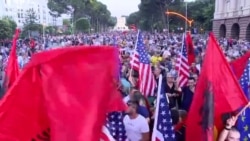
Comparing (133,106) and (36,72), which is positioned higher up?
(36,72)

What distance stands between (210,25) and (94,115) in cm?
6477

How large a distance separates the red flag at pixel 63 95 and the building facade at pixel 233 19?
4156cm

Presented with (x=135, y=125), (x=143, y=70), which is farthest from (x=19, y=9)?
(x=135, y=125)

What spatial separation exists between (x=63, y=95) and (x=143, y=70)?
542 cm

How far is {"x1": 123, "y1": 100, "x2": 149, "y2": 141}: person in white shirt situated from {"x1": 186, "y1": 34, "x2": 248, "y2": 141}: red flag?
615 mm

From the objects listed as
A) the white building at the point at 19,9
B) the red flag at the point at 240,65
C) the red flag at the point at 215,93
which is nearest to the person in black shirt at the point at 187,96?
the red flag at the point at 240,65

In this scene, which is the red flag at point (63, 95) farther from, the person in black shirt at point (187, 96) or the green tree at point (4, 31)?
the green tree at point (4, 31)

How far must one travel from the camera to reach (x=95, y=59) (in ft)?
9.37

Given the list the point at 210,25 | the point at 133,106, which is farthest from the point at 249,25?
the point at 133,106

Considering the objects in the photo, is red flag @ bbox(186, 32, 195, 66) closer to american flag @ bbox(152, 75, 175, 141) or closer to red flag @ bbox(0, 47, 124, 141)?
american flag @ bbox(152, 75, 175, 141)

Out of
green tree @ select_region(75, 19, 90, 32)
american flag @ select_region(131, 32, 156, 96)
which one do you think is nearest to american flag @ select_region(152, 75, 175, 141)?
american flag @ select_region(131, 32, 156, 96)

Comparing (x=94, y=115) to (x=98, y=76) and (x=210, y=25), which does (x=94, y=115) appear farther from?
(x=210, y=25)

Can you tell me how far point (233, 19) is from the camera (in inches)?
1908

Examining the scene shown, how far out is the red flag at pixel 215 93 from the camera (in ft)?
14.0
